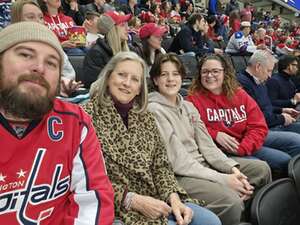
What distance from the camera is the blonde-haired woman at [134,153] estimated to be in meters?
1.70

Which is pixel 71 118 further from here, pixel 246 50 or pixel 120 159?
pixel 246 50

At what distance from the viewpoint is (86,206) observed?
1.23 m

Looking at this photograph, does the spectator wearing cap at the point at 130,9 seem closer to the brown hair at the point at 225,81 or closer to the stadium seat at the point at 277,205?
the brown hair at the point at 225,81

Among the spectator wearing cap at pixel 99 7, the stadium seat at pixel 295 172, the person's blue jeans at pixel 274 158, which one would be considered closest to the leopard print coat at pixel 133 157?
the stadium seat at pixel 295 172

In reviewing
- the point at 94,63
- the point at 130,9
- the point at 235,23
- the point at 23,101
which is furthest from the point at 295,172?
the point at 235,23

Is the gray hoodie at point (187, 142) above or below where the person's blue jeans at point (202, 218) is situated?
above

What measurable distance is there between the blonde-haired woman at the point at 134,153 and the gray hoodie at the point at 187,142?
20cm

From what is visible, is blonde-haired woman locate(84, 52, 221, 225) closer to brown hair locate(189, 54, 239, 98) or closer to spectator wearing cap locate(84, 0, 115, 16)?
brown hair locate(189, 54, 239, 98)

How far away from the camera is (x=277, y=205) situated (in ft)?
5.66

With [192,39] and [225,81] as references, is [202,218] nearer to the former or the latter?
[225,81]

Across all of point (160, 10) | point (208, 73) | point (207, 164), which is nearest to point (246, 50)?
point (160, 10)

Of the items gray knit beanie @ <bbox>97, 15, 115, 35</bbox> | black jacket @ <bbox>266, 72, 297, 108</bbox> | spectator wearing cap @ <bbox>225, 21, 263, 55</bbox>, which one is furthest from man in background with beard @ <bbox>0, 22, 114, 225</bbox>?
spectator wearing cap @ <bbox>225, 21, 263, 55</bbox>

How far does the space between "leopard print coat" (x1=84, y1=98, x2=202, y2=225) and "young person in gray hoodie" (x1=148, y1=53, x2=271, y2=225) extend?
0.19m

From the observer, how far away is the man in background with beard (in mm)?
1121
